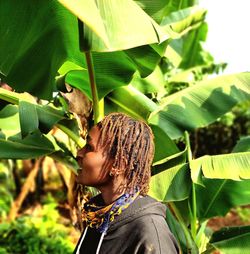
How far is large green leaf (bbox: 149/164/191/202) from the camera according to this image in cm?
327

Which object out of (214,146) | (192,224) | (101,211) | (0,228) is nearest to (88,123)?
(192,224)

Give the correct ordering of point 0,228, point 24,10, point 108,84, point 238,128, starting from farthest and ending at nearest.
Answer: point 238,128, point 0,228, point 108,84, point 24,10

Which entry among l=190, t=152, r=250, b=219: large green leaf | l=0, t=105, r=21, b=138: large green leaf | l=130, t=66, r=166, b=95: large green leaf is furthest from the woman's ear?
l=0, t=105, r=21, b=138: large green leaf

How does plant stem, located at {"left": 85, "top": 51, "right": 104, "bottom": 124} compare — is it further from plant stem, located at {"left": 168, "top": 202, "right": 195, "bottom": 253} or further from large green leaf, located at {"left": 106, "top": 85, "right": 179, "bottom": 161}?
plant stem, located at {"left": 168, "top": 202, "right": 195, "bottom": 253}

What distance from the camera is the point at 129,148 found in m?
2.10

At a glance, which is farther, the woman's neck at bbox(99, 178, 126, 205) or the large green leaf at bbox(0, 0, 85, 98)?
the large green leaf at bbox(0, 0, 85, 98)

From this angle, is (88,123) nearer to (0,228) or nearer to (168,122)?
(168,122)

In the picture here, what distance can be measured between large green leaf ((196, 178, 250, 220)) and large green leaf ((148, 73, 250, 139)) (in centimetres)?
44

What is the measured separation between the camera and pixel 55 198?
8953 mm

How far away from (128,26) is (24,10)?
2.66 feet

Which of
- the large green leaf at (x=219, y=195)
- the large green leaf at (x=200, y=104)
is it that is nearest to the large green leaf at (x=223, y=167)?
the large green leaf at (x=219, y=195)

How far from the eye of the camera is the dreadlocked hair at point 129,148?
2096 millimetres

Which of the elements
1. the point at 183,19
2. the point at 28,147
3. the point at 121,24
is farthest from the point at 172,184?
the point at 183,19

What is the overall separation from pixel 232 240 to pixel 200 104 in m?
1.02
